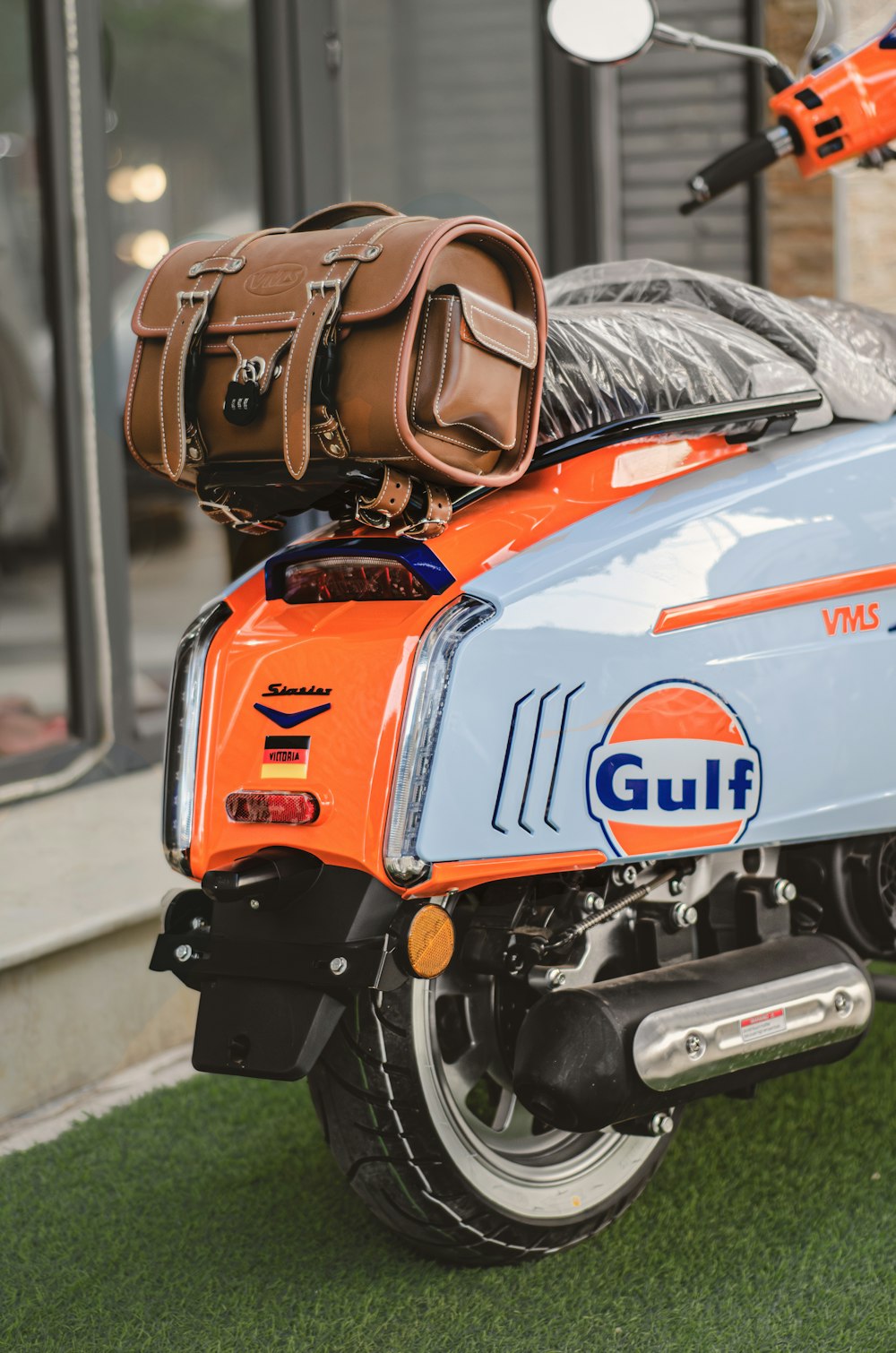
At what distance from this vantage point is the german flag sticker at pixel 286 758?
5.04 ft

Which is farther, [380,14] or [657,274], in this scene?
[380,14]

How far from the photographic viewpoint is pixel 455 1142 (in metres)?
1.65

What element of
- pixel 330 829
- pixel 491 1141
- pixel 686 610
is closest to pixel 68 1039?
pixel 491 1141

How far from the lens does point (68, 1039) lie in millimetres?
2369

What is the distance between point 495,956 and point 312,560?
48 cm

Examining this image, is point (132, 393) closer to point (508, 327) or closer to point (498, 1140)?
point (508, 327)

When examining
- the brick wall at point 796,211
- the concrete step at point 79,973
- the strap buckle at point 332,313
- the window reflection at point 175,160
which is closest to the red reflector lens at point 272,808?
the strap buckle at point 332,313

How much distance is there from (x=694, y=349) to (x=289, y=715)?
63cm

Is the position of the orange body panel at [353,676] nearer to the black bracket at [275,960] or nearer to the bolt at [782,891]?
the black bracket at [275,960]

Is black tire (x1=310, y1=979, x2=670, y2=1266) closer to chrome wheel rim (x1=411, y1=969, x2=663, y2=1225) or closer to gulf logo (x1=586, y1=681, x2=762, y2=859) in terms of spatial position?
chrome wheel rim (x1=411, y1=969, x2=663, y2=1225)

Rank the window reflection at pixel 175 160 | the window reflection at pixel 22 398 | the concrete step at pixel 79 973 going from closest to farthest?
the concrete step at pixel 79 973 < the window reflection at pixel 22 398 < the window reflection at pixel 175 160

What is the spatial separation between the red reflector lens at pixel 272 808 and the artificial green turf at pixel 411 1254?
0.57m

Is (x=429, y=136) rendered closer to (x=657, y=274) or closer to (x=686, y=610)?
(x=657, y=274)

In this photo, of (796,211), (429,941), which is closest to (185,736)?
(429,941)
